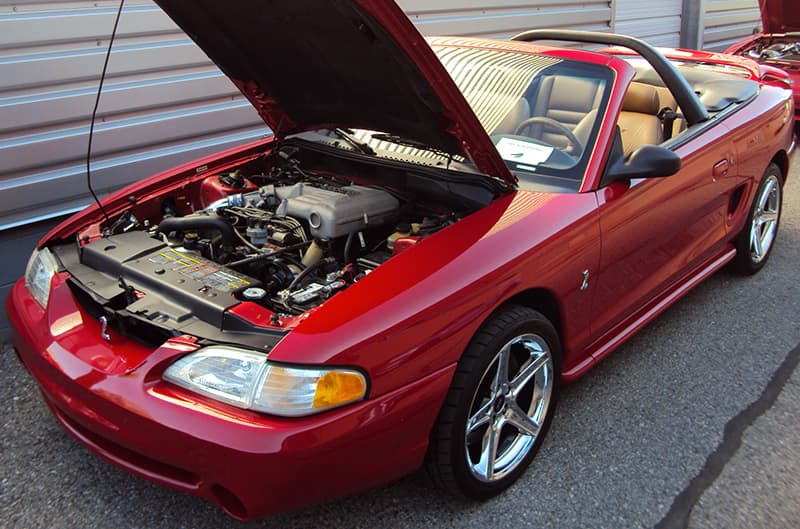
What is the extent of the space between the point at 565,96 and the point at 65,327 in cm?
223

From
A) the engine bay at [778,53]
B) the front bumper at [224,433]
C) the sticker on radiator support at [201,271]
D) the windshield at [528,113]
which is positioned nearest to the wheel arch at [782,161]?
the windshield at [528,113]

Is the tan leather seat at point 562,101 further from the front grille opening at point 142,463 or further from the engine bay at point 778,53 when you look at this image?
the engine bay at point 778,53

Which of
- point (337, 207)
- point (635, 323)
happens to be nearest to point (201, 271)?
point (337, 207)

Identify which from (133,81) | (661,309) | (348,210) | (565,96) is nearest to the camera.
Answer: (348,210)

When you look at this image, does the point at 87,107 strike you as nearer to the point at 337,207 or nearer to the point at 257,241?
the point at 257,241

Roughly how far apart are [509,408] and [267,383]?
100 centimetres

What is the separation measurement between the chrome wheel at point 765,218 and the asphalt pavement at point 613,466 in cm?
82

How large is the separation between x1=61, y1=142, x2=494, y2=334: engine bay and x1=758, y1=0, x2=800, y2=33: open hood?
6.33 meters

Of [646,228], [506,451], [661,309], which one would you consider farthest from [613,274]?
[506,451]

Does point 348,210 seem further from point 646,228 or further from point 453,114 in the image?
point 646,228

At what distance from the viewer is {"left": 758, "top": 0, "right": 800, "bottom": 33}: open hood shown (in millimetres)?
7435

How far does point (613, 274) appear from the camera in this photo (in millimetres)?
2938

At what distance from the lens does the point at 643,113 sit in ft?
12.5

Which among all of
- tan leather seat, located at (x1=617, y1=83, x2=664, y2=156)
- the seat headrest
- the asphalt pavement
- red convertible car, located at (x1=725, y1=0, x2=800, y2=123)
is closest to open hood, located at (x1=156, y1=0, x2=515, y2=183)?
the asphalt pavement
